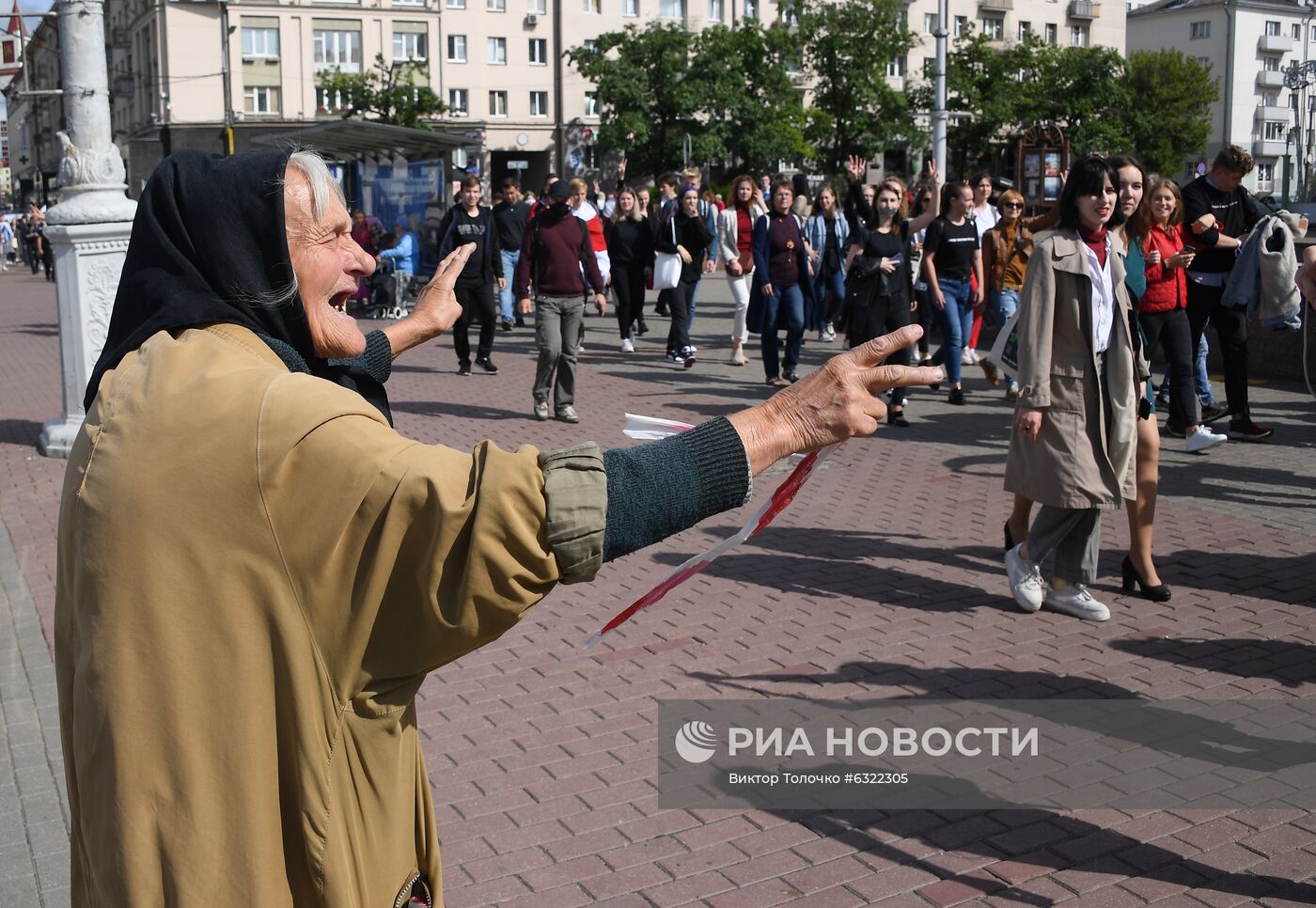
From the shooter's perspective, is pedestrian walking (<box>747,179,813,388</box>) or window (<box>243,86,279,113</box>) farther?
window (<box>243,86,279,113</box>)

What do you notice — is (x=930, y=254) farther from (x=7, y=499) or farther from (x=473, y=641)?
(x=473, y=641)

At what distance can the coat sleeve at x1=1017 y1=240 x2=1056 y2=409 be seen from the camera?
5.88 metres

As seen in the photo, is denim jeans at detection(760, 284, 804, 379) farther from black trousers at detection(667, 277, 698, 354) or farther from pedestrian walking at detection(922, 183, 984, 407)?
black trousers at detection(667, 277, 698, 354)

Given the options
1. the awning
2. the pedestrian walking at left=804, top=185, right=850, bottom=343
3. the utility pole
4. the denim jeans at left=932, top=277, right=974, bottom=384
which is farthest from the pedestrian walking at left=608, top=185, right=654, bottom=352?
the utility pole

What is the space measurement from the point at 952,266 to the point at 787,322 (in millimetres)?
1728

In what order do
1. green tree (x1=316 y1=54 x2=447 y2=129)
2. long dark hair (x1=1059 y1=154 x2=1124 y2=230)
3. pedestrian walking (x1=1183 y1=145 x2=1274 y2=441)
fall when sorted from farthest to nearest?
1. green tree (x1=316 y1=54 x2=447 y2=129)
2. pedestrian walking (x1=1183 y1=145 x2=1274 y2=441)
3. long dark hair (x1=1059 y1=154 x2=1124 y2=230)

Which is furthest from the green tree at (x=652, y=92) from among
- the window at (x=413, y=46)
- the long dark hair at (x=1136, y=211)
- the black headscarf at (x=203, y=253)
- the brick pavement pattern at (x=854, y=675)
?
the black headscarf at (x=203, y=253)

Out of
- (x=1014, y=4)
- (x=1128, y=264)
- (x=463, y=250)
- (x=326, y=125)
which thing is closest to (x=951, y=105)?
(x=1014, y=4)

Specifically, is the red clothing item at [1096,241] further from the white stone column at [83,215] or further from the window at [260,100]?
the window at [260,100]

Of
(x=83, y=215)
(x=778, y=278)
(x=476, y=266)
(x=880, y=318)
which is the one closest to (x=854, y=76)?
(x=476, y=266)

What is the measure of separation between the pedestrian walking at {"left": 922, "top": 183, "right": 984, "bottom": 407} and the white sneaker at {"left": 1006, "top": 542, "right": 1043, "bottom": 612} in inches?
230

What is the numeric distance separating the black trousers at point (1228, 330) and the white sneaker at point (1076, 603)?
15.0 feet

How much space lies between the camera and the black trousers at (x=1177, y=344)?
970cm

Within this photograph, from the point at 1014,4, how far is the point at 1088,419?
86088mm
